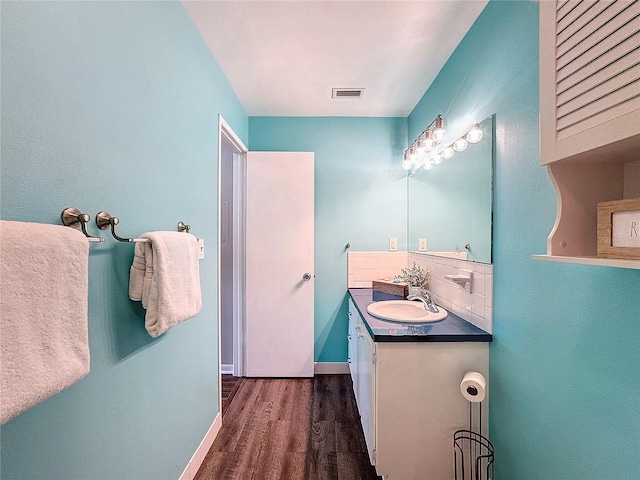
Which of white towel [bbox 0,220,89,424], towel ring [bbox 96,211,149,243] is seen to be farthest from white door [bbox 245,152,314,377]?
white towel [bbox 0,220,89,424]

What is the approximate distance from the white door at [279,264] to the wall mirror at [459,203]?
98 centimetres

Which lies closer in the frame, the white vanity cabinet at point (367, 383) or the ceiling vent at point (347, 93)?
the white vanity cabinet at point (367, 383)

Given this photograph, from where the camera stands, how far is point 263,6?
1.51 m

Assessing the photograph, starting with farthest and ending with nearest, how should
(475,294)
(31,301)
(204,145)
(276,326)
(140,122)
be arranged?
(276,326)
(204,145)
(475,294)
(140,122)
(31,301)

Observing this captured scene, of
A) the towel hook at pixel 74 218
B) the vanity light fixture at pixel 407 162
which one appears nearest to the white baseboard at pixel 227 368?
the towel hook at pixel 74 218

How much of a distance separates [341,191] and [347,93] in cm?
86

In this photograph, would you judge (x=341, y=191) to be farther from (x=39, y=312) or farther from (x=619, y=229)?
(x=39, y=312)

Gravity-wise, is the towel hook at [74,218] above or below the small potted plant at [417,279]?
above

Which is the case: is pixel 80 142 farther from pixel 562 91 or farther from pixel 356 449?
pixel 356 449

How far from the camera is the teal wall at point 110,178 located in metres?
0.72

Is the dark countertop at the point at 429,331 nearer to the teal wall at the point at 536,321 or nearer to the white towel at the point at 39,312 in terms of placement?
the teal wall at the point at 536,321

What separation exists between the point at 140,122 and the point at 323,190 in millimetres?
1880

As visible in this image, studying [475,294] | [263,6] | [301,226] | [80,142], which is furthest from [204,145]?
[475,294]

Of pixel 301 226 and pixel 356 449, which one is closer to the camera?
pixel 356 449
